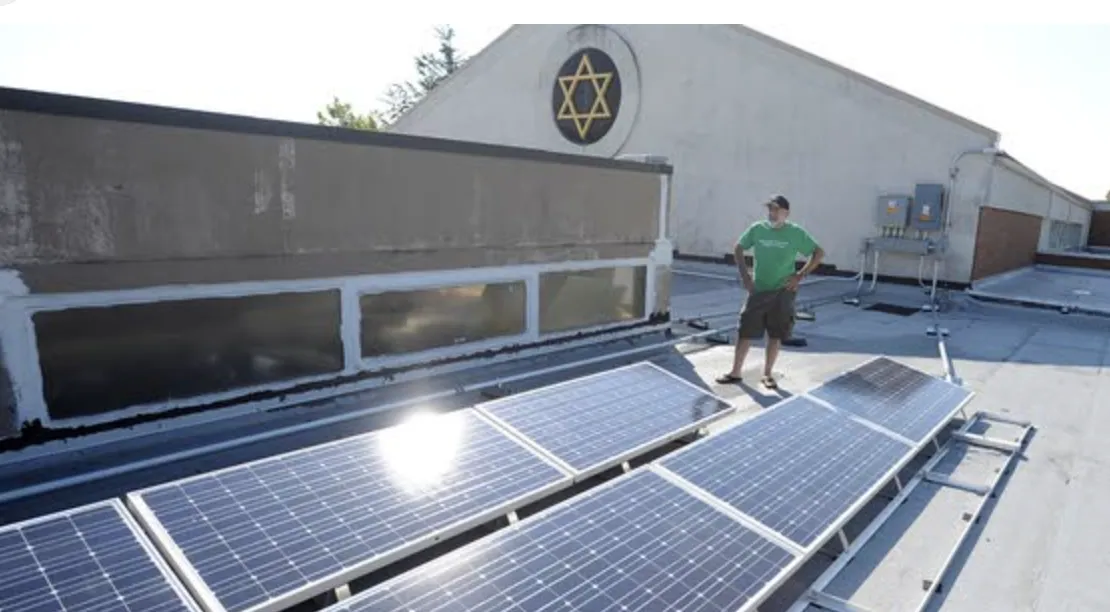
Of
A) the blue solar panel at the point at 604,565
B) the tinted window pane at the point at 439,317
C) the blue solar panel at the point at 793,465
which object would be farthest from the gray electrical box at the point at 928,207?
the blue solar panel at the point at 604,565

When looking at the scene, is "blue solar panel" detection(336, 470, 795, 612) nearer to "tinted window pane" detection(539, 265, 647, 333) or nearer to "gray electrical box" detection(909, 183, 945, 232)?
"tinted window pane" detection(539, 265, 647, 333)

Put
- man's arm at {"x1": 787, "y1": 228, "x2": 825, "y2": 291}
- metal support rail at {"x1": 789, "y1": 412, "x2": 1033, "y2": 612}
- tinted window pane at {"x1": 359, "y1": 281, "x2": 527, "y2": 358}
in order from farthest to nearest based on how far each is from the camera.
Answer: man's arm at {"x1": 787, "y1": 228, "x2": 825, "y2": 291} < tinted window pane at {"x1": 359, "y1": 281, "x2": 527, "y2": 358} < metal support rail at {"x1": 789, "y1": 412, "x2": 1033, "y2": 612}

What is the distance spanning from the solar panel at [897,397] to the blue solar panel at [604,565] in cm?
232

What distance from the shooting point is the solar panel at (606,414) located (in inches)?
161

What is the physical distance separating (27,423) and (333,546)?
119 inches

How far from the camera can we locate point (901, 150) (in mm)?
14406

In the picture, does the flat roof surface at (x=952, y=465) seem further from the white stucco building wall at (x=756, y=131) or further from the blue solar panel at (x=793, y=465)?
the white stucco building wall at (x=756, y=131)

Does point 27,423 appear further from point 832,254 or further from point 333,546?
point 832,254

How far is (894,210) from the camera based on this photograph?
14273mm

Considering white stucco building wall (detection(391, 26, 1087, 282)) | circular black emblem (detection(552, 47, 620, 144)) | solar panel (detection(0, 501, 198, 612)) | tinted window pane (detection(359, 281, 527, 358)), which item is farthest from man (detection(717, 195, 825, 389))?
circular black emblem (detection(552, 47, 620, 144))

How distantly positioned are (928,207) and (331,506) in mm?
14459

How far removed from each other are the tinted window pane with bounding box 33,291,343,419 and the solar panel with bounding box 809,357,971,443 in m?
4.41

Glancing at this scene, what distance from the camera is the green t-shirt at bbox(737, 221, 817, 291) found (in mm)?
6586

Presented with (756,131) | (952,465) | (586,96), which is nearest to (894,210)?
(756,131)
